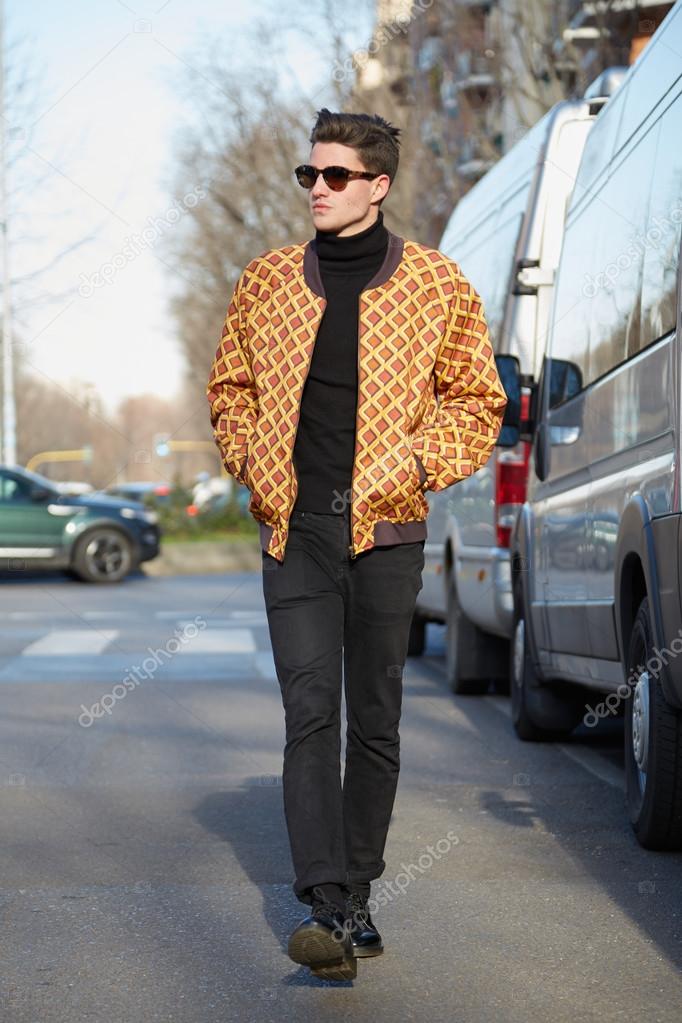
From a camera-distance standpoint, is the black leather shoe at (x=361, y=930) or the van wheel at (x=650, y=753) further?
the van wheel at (x=650, y=753)

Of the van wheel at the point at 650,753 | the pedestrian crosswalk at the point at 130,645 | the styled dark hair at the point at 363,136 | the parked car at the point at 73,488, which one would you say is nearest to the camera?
the styled dark hair at the point at 363,136

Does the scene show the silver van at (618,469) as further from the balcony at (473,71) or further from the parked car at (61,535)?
the balcony at (473,71)

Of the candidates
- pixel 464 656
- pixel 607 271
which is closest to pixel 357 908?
pixel 607 271

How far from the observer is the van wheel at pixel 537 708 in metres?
8.59

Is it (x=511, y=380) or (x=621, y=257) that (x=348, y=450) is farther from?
(x=511, y=380)

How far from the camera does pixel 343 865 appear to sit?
14.2ft

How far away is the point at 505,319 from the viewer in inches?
381

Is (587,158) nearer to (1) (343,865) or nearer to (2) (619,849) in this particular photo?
(2) (619,849)

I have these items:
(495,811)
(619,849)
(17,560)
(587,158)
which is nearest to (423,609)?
(587,158)

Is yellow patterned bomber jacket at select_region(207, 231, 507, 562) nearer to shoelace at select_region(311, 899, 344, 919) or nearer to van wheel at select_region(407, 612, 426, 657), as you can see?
shoelace at select_region(311, 899, 344, 919)

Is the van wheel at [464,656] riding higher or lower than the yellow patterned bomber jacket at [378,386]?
lower

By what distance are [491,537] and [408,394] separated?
5.50m

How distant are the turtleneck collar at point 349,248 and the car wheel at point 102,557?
19735 mm

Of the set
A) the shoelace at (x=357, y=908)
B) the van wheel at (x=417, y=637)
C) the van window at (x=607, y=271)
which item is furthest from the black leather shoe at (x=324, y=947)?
the van wheel at (x=417, y=637)
